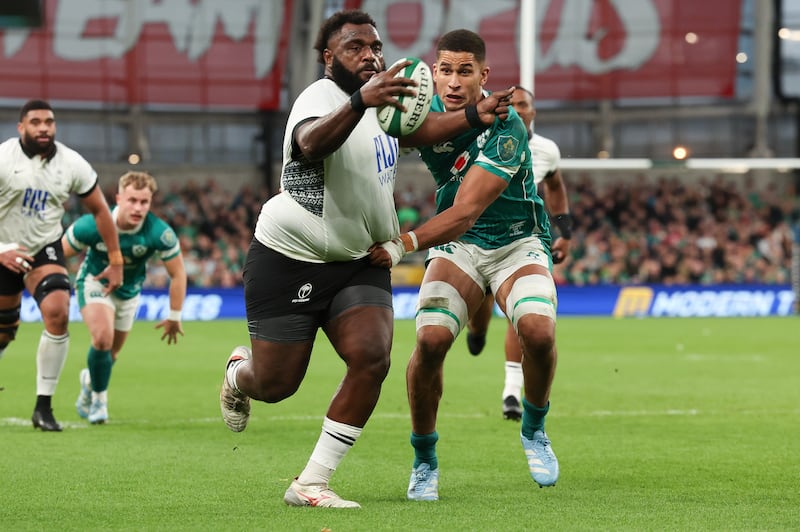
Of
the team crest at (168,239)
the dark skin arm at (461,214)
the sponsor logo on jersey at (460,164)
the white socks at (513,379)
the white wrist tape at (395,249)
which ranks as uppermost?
the sponsor logo on jersey at (460,164)

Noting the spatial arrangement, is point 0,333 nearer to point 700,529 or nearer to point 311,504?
point 311,504

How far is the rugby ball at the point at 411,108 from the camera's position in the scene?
18.8 feet

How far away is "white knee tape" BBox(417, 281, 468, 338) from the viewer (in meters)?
6.97

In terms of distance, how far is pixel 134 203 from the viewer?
1060 centimetres

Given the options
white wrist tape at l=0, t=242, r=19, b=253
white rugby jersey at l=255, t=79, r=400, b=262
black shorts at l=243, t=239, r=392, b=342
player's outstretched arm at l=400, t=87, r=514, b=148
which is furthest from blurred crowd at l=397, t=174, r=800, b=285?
player's outstretched arm at l=400, t=87, r=514, b=148

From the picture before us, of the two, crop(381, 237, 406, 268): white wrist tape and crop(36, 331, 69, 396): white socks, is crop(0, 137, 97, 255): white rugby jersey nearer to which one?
crop(36, 331, 69, 396): white socks

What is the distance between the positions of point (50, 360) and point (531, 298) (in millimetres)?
4644

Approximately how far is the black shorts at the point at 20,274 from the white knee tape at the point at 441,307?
3.95 m

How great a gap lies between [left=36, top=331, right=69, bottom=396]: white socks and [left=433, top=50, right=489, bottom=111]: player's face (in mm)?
4577

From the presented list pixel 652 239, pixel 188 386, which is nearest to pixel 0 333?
pixel 188 386

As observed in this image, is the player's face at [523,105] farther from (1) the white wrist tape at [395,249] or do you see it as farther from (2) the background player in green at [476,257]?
(1) the white wrist tape at [395,249]

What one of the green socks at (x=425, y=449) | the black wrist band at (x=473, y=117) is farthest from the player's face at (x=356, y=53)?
the green socks at (x=425, y=449)

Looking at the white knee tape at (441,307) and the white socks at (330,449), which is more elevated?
the white knee tape at (441,307)

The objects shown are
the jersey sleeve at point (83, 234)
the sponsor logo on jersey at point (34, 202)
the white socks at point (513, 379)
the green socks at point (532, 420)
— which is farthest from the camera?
the jersey sleeve at point (83, 234)
